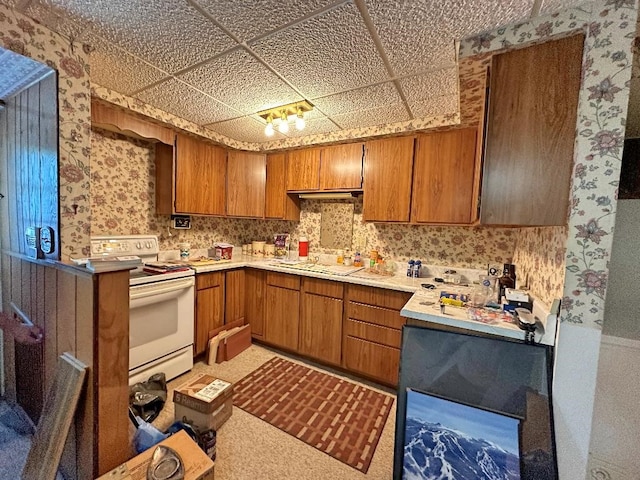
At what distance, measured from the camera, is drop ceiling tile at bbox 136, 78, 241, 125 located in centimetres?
186

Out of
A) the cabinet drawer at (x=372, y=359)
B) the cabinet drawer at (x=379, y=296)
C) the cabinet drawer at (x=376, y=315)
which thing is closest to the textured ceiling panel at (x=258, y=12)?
the cabinet drawer at (x=379, y=296)

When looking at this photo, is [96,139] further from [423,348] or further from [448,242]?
[448,242]

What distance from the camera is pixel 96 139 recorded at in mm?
2146

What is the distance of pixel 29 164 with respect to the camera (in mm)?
1430

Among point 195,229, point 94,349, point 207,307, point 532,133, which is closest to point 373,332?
point 207,307

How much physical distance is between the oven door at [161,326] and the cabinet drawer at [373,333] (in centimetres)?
139

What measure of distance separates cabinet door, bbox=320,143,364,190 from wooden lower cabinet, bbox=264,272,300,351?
1034 mm

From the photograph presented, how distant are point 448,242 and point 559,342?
1447 mm

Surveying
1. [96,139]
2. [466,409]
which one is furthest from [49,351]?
[466,409]

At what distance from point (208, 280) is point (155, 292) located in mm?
525

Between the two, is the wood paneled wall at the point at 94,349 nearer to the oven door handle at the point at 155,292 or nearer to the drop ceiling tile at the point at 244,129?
the oven door handle at the point at 155,292

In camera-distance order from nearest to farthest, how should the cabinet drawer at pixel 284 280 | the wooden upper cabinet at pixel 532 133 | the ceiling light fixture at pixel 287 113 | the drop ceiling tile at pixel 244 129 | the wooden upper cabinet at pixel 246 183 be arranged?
the wooden upper cabinet at pixel 532 133 < the ceiling light fixture at pixel 287 113 < the drop ceiling tile at pixel 244 129 < the cabinet drawer at pixel 284 280 < the wooden upper cabinet at pixel 246 183

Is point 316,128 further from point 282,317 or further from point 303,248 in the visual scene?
point 282,317

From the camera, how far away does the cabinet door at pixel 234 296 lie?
2598 millimetres
